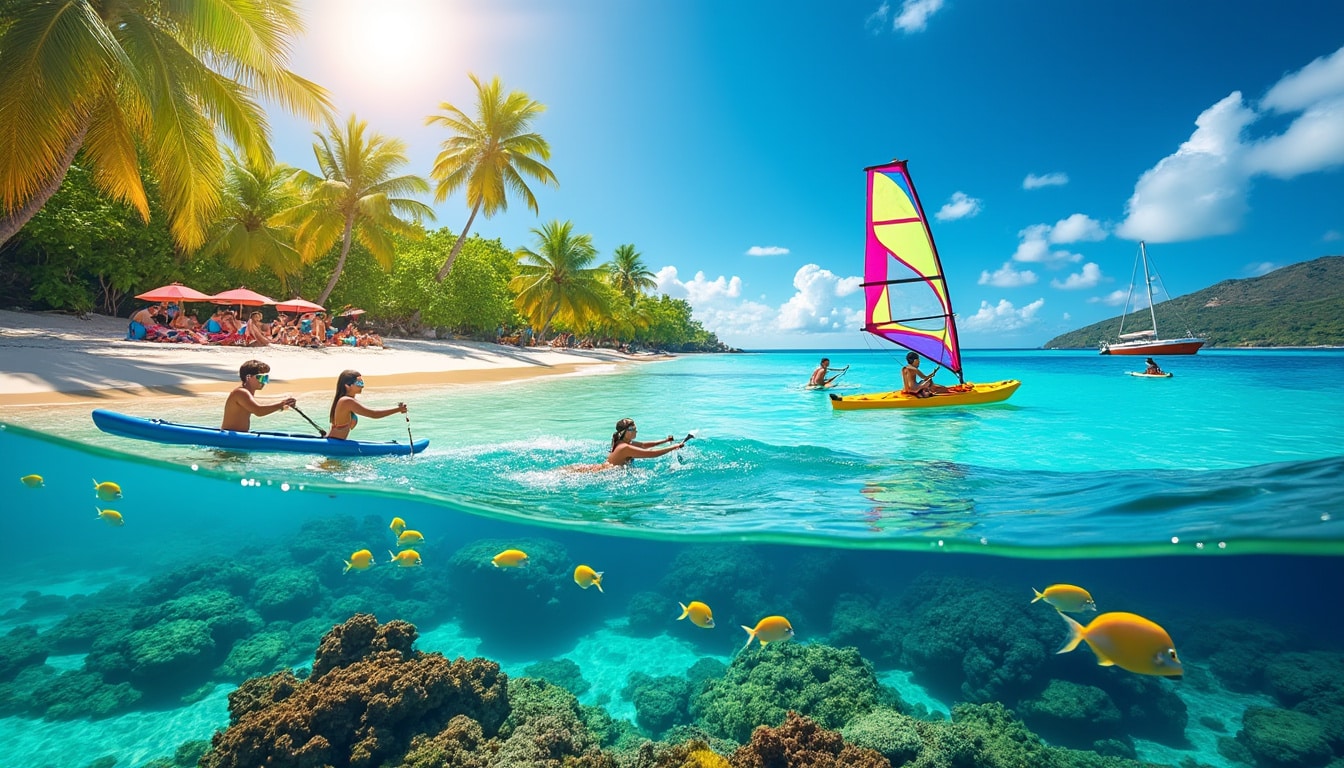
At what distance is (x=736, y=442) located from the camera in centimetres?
1138

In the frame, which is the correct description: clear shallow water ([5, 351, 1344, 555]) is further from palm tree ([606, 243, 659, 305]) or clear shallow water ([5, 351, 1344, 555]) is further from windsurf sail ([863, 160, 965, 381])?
palm tree ([606, 243, 659, 305])

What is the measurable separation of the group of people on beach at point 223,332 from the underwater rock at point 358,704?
21.4 metres

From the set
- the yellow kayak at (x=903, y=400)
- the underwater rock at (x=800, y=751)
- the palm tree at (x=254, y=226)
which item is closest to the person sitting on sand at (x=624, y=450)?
the underwater rock at (x=800, y=751)

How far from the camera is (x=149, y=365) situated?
1547cm

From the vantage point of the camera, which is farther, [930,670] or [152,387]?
[152,387]

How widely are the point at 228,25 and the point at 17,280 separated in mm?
19219

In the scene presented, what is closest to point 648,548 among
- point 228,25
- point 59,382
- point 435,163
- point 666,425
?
point 666,425

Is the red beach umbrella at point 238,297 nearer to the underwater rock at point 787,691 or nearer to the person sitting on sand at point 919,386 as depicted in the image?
the person sitting on sand at point 919,386

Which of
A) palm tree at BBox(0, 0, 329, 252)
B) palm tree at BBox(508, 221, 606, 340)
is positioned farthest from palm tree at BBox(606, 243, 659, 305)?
palm tree at BBox(0, 0, 329, 252)

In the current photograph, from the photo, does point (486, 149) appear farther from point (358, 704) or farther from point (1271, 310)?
point (1271, 310)

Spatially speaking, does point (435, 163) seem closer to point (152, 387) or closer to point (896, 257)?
point (152, 387)

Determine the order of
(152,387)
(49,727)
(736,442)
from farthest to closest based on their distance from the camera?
(152,387) < (736,442) < (49,727)

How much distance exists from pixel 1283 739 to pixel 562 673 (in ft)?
27.5

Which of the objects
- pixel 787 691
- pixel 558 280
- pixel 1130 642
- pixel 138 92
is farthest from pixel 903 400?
pixel 558 280
